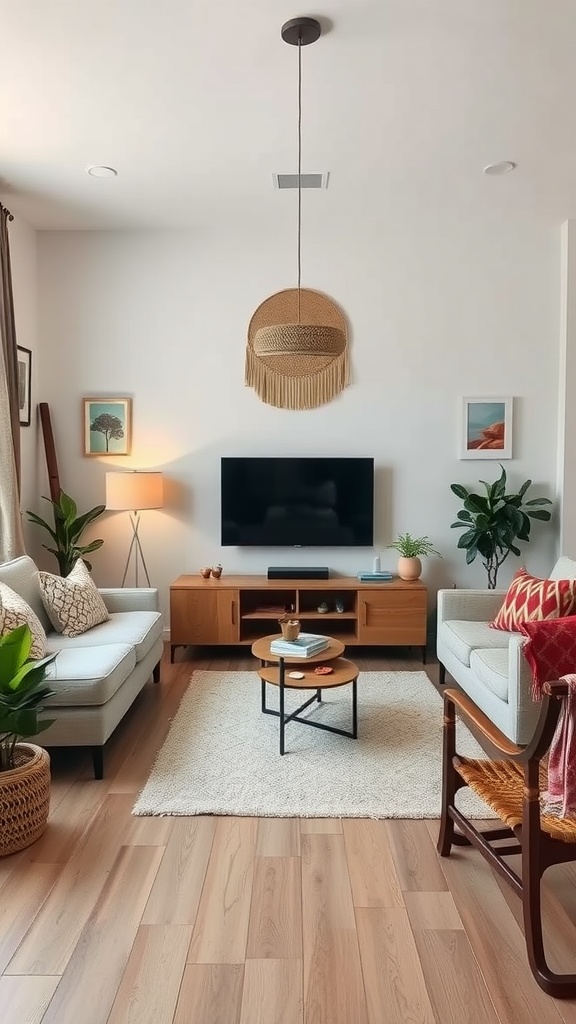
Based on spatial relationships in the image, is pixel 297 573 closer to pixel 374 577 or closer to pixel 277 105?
pixel 374 577

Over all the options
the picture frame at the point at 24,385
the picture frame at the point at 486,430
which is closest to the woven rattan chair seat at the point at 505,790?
the picture frame at the point at 486,430

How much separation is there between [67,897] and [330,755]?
1.31 meters

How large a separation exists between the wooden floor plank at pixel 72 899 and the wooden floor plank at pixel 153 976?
189 mm

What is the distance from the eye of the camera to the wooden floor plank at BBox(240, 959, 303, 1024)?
164 centimetres

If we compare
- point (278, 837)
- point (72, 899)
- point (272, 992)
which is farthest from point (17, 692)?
point (272, 992)

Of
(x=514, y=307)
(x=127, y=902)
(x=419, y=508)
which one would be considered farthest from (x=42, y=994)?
(x=514, y=307)

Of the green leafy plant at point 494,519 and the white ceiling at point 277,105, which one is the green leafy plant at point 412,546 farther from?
the white ceiling at point 277,105

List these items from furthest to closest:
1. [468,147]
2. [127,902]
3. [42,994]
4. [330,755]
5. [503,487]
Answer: [503,487], [468,147], [330,755], [127,902], [42,994]

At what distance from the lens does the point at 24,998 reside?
5.59 ft

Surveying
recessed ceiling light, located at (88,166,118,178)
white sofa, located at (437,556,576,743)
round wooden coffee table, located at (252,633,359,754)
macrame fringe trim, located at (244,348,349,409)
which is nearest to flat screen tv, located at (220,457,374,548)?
macrame fringe trim, located at (244,348,349,409)

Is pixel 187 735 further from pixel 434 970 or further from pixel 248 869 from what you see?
pixel 434 970

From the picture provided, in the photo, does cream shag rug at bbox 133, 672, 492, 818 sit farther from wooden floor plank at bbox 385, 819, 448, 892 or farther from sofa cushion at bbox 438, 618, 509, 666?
sofa cushion at bbox 438, 618, 509, 666

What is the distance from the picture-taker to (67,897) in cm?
210

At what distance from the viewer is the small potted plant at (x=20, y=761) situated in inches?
91.0
